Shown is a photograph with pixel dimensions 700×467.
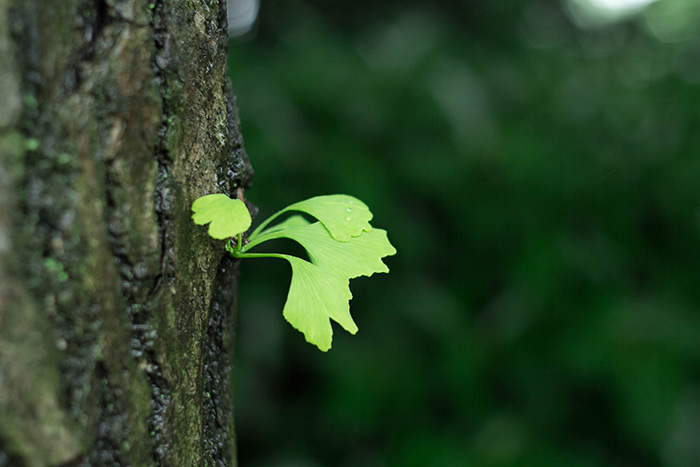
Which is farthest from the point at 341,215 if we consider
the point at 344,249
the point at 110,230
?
the point at 110,230

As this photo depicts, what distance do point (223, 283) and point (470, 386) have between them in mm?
1408

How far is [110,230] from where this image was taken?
16.6 inches

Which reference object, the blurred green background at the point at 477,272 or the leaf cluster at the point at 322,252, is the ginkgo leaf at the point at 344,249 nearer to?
the leaf cluster at the point at 322,252

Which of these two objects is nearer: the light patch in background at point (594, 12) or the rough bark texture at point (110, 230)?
the rough bark texture at point (110, 230)

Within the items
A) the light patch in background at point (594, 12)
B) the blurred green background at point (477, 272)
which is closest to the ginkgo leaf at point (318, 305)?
the blurred green background at point (477, 272)

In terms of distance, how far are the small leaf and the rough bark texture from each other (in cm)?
9

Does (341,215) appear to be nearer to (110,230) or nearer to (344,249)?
(344,249)

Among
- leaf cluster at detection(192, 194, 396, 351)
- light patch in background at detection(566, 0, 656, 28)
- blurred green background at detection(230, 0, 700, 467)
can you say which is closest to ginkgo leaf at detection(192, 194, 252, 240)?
leaf cluster at detection(192, 194, 396, 351)

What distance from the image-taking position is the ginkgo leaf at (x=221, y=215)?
45 cm

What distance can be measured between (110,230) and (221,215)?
0.08 metres

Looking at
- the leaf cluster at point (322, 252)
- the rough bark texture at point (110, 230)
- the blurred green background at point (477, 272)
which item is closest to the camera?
the rough bark texture at point (110, 230)

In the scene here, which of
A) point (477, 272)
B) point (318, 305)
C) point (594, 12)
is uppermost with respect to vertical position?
point (594, 12)

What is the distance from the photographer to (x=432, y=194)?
1891 mm

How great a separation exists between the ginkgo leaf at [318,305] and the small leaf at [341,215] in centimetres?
4
